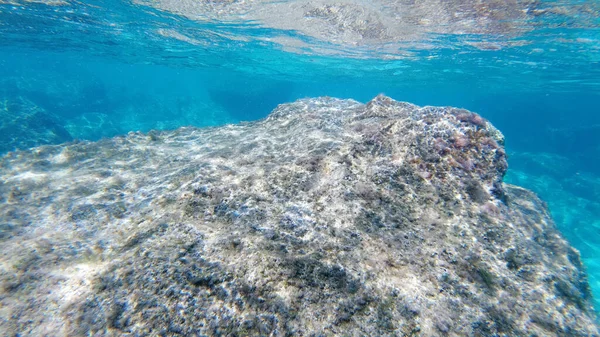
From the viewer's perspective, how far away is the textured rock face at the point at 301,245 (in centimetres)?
192

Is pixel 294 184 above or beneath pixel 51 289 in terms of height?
above

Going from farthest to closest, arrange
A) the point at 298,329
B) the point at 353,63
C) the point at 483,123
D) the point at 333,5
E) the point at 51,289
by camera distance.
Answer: the point at 353,63
the point at 333,5
the point at 483,123
the point at 51,289
the point at 298,329

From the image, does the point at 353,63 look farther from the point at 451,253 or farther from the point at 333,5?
the point at 451,253

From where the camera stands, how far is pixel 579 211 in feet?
54.6

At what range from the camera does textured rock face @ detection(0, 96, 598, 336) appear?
1925 mm

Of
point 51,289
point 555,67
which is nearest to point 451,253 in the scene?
point 51,289

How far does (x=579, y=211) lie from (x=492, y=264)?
2079cm

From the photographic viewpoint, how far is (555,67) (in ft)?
64.2

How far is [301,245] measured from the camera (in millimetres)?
2393

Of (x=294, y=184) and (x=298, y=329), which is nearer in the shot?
(x=298, y=329)

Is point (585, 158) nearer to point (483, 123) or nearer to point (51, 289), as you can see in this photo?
point (483, 123)

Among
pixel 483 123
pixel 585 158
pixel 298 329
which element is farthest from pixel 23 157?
pixel 585 158

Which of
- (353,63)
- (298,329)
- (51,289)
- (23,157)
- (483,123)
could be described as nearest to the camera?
(298,329)

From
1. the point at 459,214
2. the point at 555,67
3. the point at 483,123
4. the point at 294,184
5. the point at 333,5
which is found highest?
the point at 555,67
